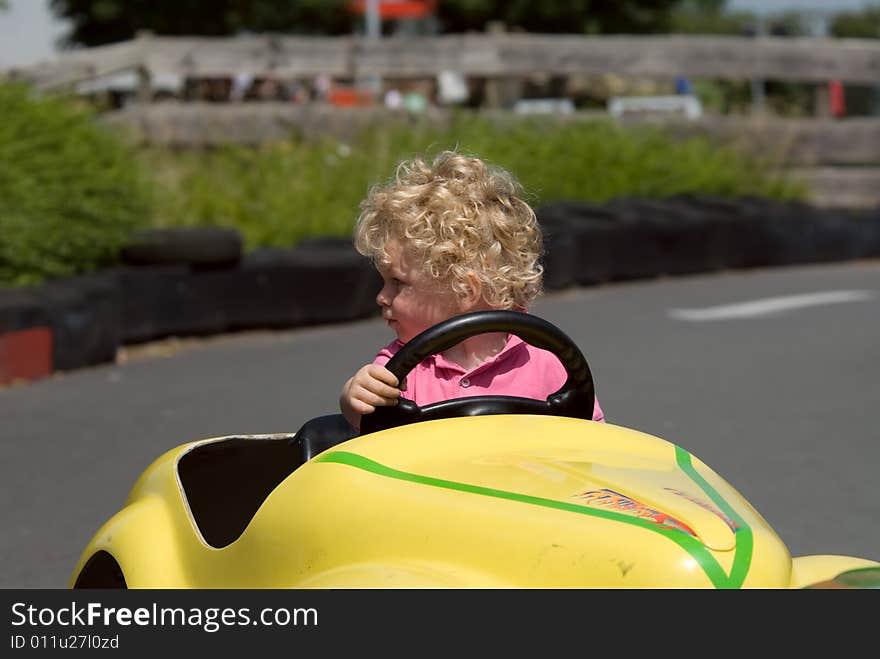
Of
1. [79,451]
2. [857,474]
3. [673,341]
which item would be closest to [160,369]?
[79,451]

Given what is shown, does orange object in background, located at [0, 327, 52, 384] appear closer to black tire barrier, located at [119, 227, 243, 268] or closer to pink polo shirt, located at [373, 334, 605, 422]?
black tire barrier, located at [119, 227, 243, 268]

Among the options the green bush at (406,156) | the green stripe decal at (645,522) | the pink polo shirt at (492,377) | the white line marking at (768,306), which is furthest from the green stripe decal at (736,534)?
the green bush at (406,156)

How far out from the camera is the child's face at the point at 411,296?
3443 millimetres

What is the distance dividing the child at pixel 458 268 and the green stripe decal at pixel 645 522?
480 mm

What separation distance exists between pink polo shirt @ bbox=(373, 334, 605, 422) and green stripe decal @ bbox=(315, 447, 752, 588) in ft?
1.66

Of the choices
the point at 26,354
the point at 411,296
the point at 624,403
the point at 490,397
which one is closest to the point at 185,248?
the point at 26,354

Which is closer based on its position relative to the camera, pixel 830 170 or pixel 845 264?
pixel 845 264

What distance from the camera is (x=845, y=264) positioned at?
1441cm

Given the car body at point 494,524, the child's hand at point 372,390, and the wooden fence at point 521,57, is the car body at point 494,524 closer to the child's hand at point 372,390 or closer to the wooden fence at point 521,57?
the child's hand at point 372,390

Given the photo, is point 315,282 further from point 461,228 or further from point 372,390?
point 372,390

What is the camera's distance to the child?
341 cm
